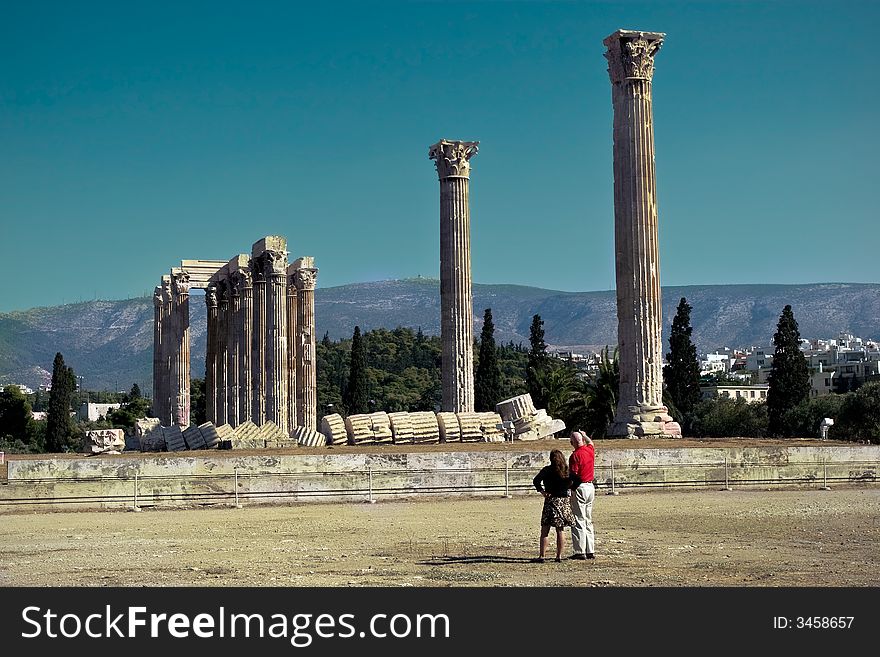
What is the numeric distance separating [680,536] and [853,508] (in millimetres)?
5906

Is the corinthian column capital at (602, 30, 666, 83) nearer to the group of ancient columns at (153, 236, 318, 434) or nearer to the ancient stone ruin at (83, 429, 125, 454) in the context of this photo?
the group of ancient columns at (153, 236, 318, 434)

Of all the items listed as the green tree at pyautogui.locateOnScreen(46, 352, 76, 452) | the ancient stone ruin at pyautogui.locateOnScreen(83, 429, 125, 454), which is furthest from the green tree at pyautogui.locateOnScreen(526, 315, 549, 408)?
the green tree at pyautogui.locateOnScreen(46, 352, 76, 452)

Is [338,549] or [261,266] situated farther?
[261,266]

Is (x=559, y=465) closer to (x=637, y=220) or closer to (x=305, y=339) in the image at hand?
(x=637, y=220)

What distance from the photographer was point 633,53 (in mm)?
36469

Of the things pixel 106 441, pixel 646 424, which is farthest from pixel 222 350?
pixel 646 424

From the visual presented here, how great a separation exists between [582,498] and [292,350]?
4039cm

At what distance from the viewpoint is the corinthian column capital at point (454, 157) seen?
46.1 m

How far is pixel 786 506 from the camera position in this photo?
24672 millimetres

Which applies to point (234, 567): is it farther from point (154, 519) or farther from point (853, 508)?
point (853, 508)

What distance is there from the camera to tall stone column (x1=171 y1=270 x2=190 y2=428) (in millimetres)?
64375

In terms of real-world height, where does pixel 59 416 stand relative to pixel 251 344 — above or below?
below

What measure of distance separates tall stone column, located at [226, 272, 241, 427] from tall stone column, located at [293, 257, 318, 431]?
2.90 metres
